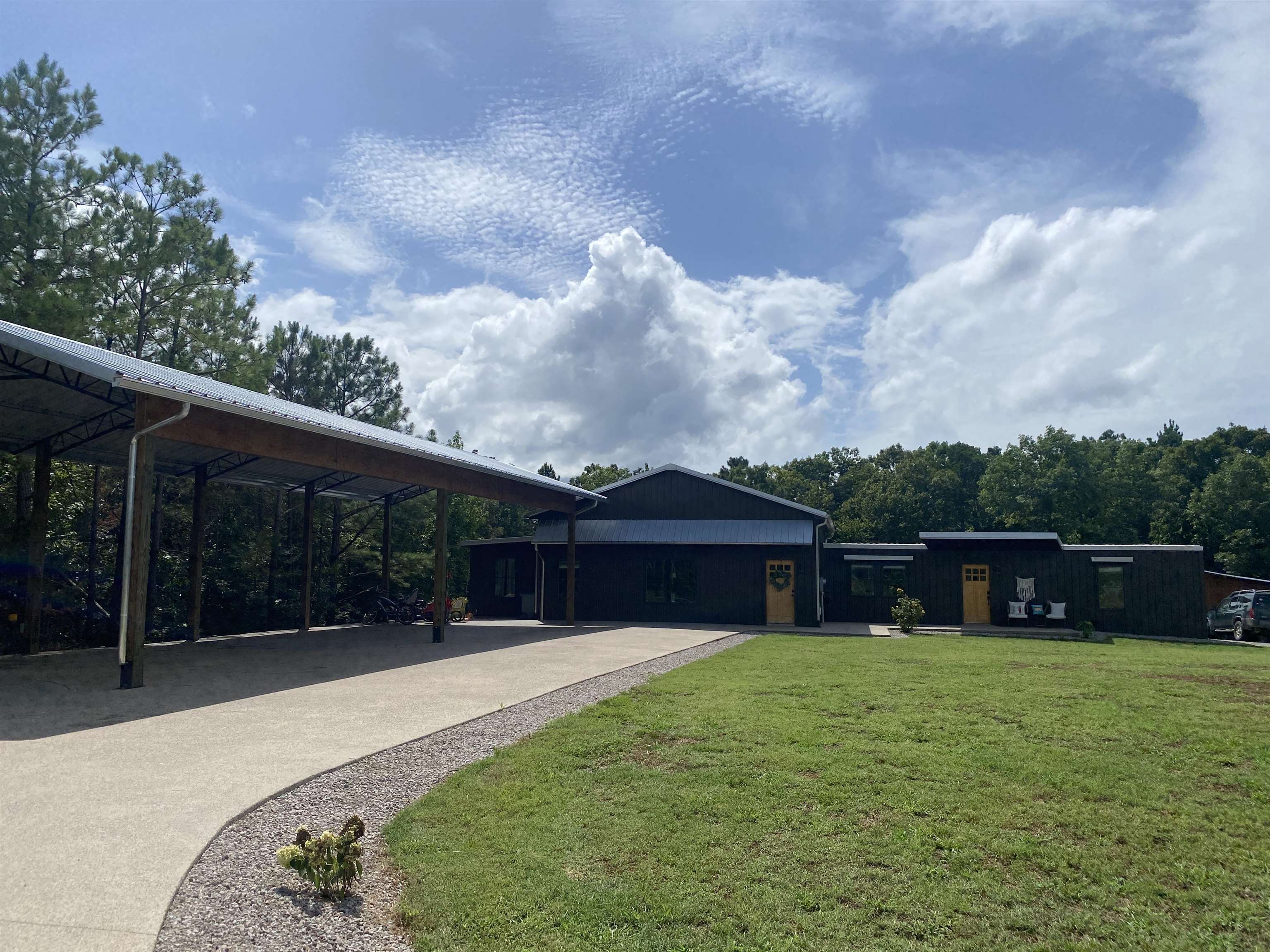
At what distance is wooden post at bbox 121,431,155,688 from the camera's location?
30.2 ft

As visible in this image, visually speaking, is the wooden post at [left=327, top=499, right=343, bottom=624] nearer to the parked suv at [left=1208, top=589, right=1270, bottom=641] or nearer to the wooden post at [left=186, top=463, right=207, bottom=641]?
the wooden post at [left=186, top=463, right=207, bottom=641]

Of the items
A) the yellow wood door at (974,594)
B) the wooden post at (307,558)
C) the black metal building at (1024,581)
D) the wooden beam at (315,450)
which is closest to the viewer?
the wooden beam at (315,450)

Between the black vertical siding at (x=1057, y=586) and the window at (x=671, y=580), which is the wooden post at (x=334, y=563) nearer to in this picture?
the window at (x=671, y=580)

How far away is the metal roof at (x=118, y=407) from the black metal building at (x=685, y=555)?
5.30 metres

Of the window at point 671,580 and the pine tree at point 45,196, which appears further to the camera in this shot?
the window at point 671,580

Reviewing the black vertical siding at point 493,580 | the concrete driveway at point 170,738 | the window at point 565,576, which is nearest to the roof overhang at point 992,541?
the window at point 565,576

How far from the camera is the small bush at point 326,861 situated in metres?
3.91

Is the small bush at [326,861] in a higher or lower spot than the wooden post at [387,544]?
lower

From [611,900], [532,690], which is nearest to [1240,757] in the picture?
[611,900]

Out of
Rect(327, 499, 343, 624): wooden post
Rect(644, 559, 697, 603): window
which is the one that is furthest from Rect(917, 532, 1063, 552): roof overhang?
Rect(327, 499, 343, 624): wooden post

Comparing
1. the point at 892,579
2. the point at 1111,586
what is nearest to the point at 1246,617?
the point at 1111,586

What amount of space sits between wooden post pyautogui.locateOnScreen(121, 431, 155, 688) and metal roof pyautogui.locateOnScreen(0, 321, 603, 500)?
767 millimetres

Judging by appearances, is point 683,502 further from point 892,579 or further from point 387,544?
point 387,544

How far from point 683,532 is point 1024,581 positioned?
9.11 m
